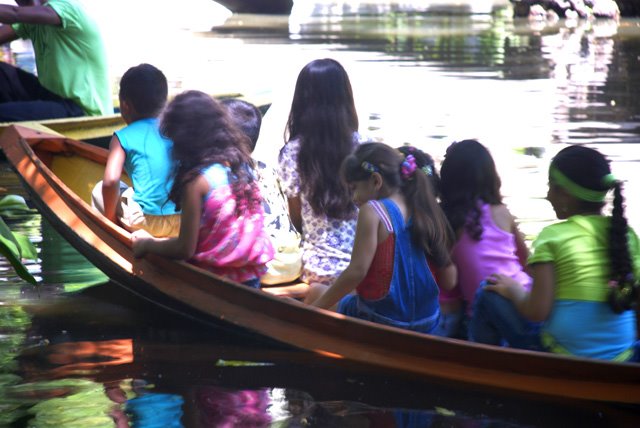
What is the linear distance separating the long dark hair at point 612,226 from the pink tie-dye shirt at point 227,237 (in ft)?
5.70

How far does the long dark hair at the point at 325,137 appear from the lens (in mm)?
5891

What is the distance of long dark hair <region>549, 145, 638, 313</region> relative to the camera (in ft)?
14.9

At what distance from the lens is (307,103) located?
19.6ft

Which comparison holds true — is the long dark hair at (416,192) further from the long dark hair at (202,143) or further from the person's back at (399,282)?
the long dark hair at (202,143)

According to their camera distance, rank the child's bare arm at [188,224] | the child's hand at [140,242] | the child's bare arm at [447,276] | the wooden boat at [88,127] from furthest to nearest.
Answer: the wooden boat at [88,127] < the child's hand at [140,242] < the child's bare arm at [188,224] < the child's bare arm at [447,276]

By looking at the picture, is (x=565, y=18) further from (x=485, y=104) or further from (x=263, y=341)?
(x=263, y=341)

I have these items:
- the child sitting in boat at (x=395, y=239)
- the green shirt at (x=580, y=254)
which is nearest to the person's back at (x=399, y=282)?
the child sitting in boat at (x=395, y=239)

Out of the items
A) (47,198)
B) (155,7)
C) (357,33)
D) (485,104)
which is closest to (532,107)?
(485,104)

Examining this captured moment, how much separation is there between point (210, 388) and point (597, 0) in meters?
26.3

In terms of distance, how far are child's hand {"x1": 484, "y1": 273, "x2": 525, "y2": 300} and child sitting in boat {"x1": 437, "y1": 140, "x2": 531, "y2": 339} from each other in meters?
0.29

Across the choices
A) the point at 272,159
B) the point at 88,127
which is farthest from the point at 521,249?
the point at 88,127

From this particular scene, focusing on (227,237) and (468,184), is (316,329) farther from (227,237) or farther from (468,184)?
(468,184)

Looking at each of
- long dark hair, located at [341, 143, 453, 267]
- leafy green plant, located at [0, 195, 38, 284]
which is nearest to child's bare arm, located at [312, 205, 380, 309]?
long dark hair, located at [341, 143, 453, 267]

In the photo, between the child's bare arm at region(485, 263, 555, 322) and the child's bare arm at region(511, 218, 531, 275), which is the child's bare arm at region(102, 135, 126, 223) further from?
the child's bare arm at region(485, 263, 555, 322)
